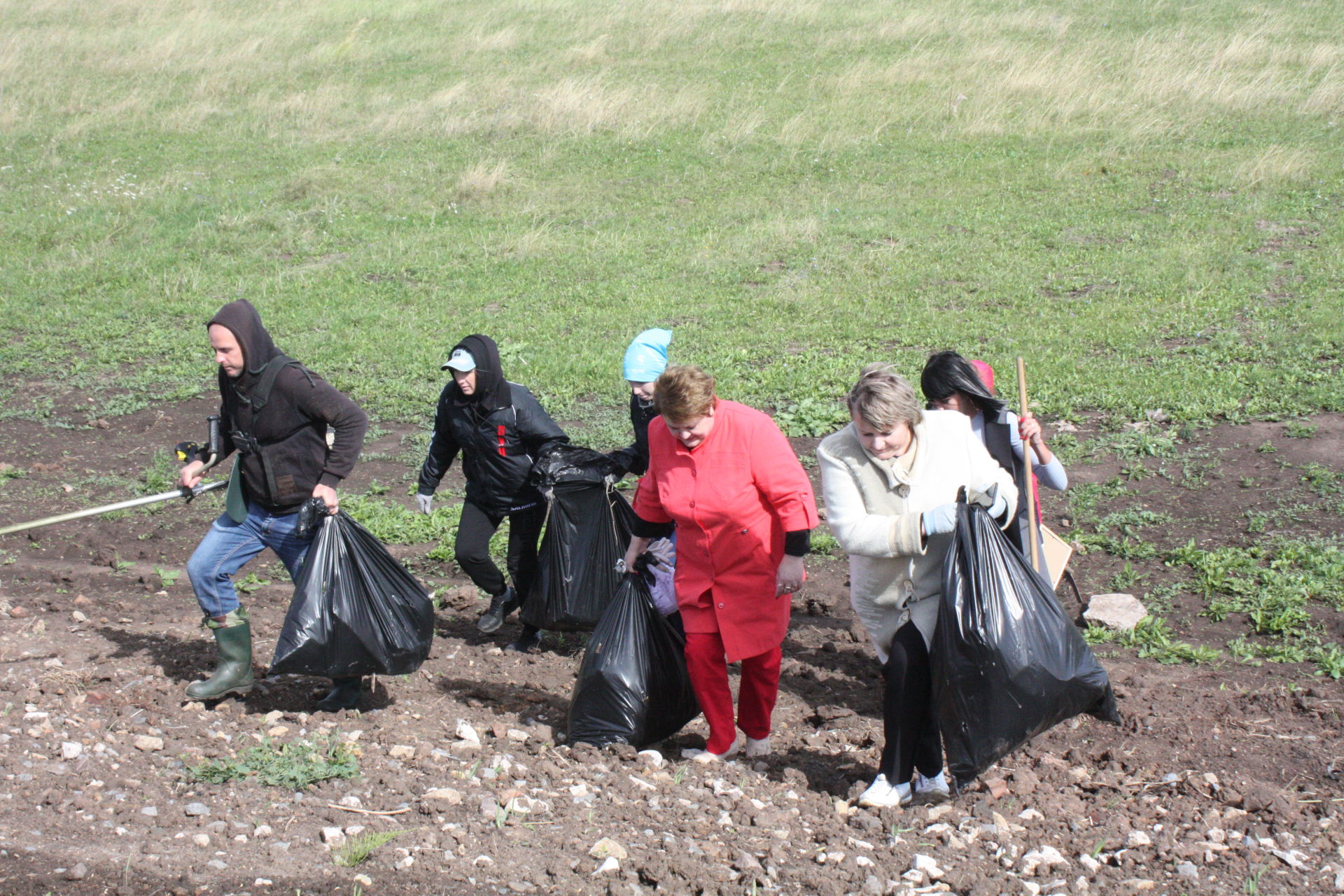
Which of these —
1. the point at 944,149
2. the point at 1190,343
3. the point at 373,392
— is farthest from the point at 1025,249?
the point at 373,392

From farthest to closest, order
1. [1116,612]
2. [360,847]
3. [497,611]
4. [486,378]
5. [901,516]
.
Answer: [497,611] < [1116,612] < [486,378] < [901,516] < [360,847]

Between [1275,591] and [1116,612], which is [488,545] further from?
[1275,591]

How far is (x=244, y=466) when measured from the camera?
464 cm

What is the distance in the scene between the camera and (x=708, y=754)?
4430mm

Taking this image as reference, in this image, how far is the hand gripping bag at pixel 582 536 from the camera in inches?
213

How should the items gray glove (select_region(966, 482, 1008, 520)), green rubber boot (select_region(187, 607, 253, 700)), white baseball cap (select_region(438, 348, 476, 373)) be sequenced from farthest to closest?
white baseball cap (select_region(438, 348, 476, 373))
green rubber boot (select_region(187, 607, 253, 700))
gray glove (select_region(966, 482, 1008, 520))

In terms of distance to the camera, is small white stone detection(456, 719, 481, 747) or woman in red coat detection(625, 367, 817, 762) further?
small white stone detection(456, 719, 481, 747)

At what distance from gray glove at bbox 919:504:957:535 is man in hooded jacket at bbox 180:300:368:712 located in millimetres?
2258

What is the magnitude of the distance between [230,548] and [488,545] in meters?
1.40

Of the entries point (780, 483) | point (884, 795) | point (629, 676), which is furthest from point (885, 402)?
point (629, 676)

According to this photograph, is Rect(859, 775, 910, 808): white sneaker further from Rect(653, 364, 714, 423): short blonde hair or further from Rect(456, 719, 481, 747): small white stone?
Rect(456, 719, 481, 747): small white stone

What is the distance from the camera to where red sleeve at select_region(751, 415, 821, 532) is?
13.1 ft

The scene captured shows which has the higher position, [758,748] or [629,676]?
[629,676]

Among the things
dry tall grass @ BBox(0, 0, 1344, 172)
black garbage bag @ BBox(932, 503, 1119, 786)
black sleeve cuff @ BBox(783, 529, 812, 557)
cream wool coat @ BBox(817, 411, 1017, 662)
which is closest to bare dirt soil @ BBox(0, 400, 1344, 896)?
black garbage bag @ BBox(932, 503, 1119, 786)
